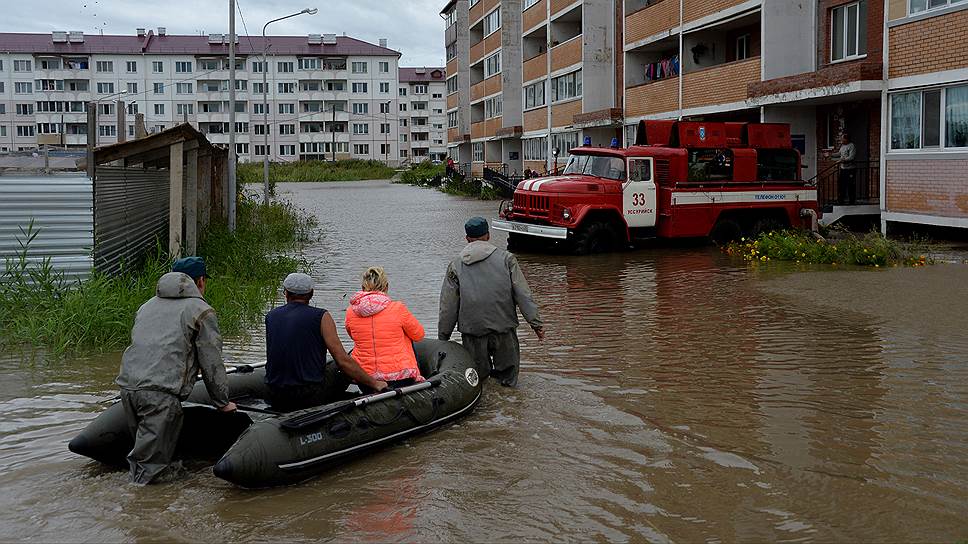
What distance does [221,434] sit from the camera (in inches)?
283

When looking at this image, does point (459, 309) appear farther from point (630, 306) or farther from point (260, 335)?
point (630, 306)

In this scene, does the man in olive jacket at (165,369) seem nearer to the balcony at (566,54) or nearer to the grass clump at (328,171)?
the balcony at (566,54)

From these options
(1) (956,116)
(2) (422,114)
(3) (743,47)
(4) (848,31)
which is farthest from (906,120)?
(2) (422,114)

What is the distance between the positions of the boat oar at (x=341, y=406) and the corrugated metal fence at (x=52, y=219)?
6.16m

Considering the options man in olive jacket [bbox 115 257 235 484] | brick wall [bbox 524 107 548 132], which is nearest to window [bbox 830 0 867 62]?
man in olive jacket [bbox 115 257 235 484]

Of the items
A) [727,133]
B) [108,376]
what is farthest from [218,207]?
[108,376]

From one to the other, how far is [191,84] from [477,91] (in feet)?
166

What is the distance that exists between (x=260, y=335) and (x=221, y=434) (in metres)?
4.89

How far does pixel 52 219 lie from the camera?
39.7ft

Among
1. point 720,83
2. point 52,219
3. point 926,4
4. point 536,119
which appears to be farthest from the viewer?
point 536,119

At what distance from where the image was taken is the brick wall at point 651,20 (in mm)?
30266

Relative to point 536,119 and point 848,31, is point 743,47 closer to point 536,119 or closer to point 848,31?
point 848,31

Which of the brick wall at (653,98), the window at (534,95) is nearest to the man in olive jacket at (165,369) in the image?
the brick wall at (653,98)

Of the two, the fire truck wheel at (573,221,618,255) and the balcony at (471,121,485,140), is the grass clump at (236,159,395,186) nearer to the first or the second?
the balcony at (471,121,485,140)
